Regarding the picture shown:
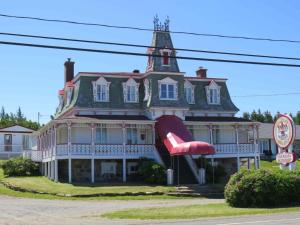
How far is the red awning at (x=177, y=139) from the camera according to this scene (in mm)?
37906

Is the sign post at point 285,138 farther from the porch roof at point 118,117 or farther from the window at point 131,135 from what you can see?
the window at point 131,135

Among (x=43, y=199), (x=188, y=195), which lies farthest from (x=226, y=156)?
(x=43, y=199)

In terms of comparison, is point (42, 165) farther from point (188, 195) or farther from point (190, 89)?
point (188, 195)

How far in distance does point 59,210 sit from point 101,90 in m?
21.5

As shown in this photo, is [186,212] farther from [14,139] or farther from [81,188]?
[14,139]

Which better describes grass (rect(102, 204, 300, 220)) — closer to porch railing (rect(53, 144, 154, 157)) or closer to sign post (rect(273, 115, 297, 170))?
sign post (rect(273, 115, 297, 170))

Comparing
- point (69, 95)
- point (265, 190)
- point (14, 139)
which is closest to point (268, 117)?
Result: point (14, 139)

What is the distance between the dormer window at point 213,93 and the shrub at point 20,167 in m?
17.3

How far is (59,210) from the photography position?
25938 millimetres

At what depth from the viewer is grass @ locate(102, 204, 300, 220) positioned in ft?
74.4

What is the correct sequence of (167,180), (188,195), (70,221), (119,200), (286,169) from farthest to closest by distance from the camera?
1. (167,180)
2. (188,195)
3. (119,200)
4. (286,169)
5. (70,221)

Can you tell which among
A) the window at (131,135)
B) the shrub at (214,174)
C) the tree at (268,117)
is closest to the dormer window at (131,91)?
the window at (131,135)

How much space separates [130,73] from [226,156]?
38.1 feet

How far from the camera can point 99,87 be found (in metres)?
46.4
